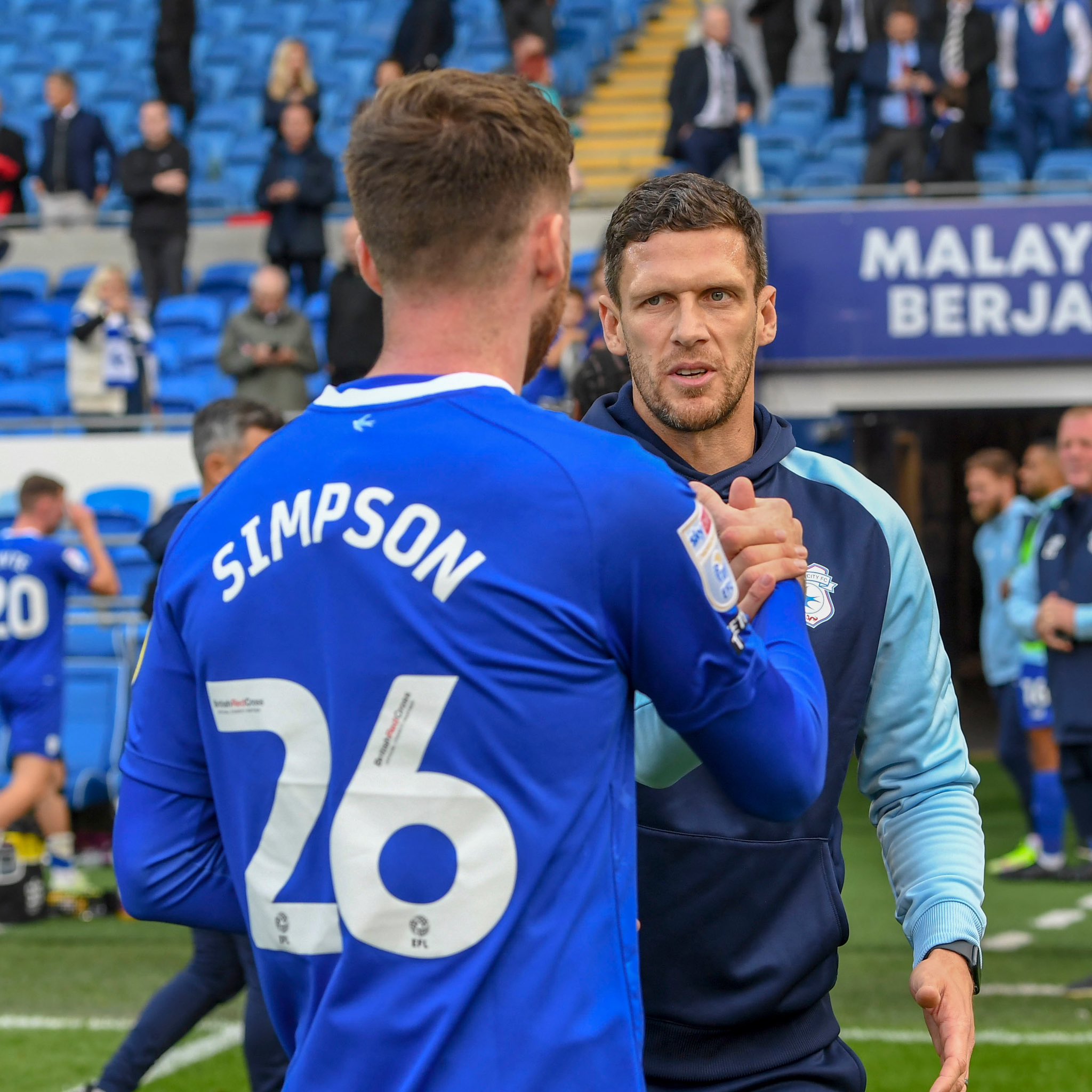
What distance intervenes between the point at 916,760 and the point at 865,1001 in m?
3.90

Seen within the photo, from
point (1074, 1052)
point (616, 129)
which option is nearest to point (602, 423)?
point (1074, 1052)

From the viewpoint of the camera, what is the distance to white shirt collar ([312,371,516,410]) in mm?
1664

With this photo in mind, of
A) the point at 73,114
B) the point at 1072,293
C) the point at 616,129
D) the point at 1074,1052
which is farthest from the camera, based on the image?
the point at 616,129

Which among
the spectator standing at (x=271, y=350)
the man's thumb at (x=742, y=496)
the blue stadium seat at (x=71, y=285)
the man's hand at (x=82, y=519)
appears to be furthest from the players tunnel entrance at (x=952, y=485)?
the man's thumb at (x=742, y=496)

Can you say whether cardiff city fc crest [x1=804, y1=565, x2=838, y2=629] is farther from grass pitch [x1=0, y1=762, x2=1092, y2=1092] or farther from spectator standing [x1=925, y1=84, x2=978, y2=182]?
spectator standing [x1=925, y1=84, x2=978, y2=182]

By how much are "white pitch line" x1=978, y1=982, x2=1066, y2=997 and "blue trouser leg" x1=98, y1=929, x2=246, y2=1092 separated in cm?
287

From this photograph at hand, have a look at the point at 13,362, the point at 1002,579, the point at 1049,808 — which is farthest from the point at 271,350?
the point at 1049,808

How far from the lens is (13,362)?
13.4m

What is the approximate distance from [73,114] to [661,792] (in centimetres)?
1270

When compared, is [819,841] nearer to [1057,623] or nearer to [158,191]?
[1057,623]

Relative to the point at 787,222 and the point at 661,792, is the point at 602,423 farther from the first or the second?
the point at 787,222

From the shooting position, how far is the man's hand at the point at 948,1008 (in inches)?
83.0

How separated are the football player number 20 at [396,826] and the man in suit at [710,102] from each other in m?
10.8

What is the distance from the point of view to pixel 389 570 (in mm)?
1593
